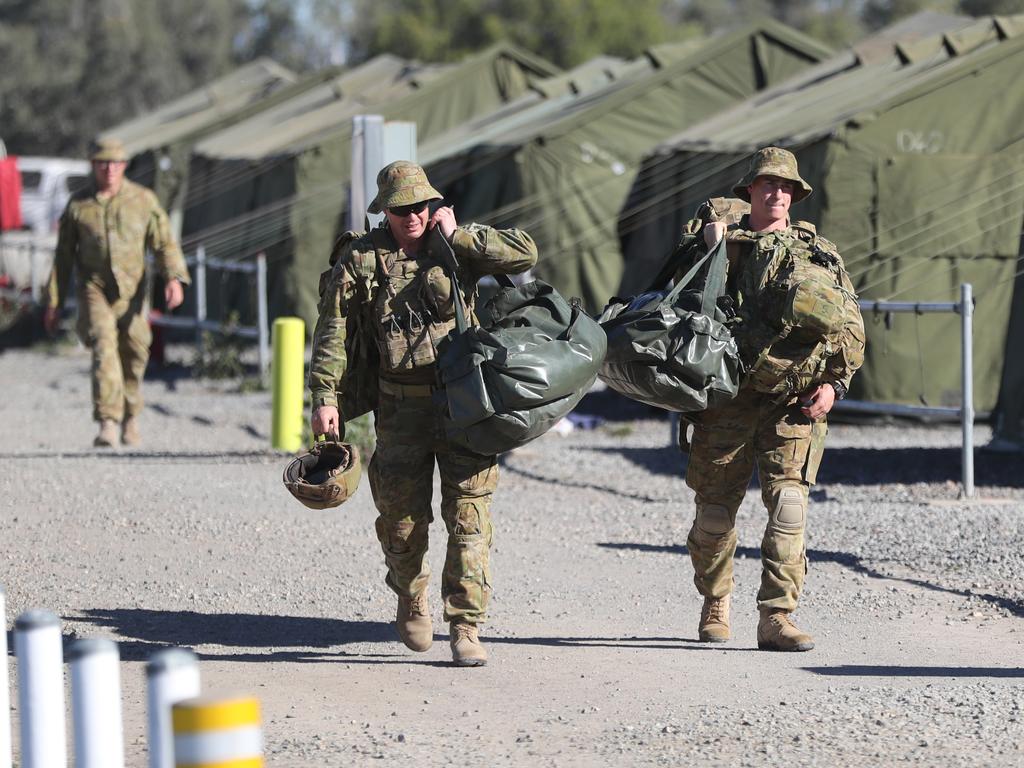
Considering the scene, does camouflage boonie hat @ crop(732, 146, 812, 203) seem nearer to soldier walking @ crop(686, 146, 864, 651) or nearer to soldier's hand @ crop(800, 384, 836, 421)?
soldier walking @ crop(686, 146, 864, 651)

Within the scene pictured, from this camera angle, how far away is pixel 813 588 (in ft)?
25.1

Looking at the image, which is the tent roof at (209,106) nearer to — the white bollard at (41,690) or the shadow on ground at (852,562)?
the shadow on ground at (852,562)

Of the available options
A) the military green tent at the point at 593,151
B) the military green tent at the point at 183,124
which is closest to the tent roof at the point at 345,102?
the military green tent at the point at 183,124

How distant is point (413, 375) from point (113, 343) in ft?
19.5

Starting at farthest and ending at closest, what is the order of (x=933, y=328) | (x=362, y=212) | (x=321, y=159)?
(x=321, y=159) → (x=933, y=328) → (x=362, y=212)

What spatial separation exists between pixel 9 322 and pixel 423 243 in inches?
673

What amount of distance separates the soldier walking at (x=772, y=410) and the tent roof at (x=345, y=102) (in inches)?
512

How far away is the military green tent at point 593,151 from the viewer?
16531 millimetres

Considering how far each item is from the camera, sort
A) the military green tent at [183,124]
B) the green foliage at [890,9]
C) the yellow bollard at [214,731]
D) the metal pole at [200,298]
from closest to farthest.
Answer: the yellow bollard at [214,731] → the metal pole at [200,298] → the military green tent at [183,124] → the green foliage at [890,9]

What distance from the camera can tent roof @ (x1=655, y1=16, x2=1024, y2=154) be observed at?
13203 mm

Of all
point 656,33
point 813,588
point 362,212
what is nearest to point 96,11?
point 656,33

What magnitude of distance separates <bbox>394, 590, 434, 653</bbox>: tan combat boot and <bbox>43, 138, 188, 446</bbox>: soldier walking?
18.3 ft

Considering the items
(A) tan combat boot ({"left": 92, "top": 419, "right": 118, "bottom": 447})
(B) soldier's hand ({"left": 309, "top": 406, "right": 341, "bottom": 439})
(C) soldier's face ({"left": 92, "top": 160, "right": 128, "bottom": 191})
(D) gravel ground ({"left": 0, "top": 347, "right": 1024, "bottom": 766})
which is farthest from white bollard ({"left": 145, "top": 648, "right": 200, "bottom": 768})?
(A) tan combat boot ({"left": 92, "top": 419, "right": 118, "bottom": 447})

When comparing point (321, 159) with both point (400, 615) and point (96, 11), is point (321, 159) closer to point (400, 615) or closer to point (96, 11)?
point (400, 615)
